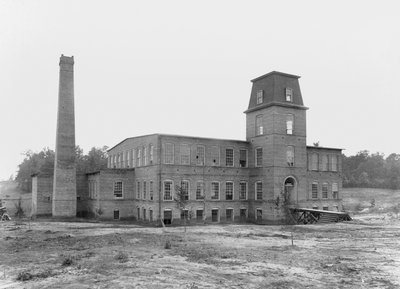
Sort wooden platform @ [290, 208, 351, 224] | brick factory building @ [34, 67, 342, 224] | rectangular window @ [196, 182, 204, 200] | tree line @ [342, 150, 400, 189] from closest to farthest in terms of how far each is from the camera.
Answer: wooden platform @ [290, 208, 351, 224] < brick factory building @ [34, 67, 342, 224] < rectangular window @ [196, 182, 204, 200] < tree line @ [342, 150, 400, 189]

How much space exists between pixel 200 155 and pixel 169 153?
11.6 ft

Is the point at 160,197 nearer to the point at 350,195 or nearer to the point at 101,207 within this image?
the point at 101,207

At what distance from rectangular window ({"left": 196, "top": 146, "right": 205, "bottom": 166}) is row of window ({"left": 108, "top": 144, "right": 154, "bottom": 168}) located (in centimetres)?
466

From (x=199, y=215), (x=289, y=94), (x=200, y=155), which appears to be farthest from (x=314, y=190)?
(x=200, y=155)

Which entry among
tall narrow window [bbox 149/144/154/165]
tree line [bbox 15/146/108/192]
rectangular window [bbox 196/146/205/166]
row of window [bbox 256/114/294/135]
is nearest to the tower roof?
row of window [bbox 256/114/294/135]

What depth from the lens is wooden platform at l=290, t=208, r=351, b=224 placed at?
128ft

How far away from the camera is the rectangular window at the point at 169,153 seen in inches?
1532

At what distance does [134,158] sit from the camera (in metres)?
44.2

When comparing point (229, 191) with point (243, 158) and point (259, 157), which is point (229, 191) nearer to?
point (243, 158)

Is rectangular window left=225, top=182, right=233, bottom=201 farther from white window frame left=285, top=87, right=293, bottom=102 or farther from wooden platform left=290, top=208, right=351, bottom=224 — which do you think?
white window frame left=285, top=87, right=293, bottom=102

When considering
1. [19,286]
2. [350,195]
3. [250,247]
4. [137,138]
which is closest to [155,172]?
[137,138]

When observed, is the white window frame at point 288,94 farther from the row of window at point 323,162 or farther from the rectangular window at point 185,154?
the rectangular window at point 185,154

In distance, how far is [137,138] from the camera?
43688mm

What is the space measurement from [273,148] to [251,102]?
6557 millimetres
